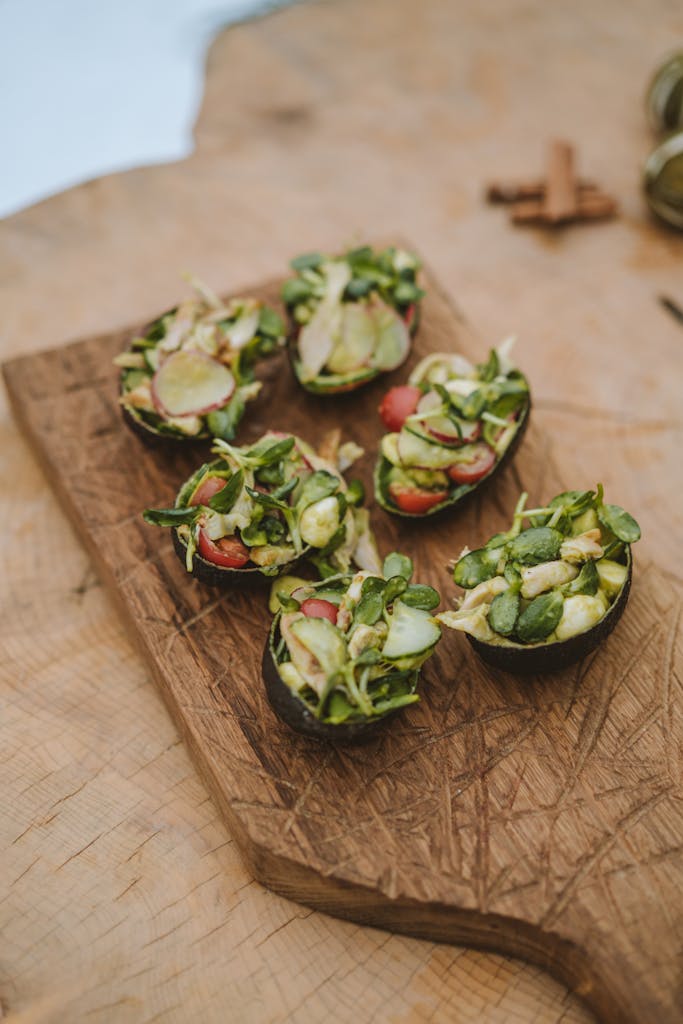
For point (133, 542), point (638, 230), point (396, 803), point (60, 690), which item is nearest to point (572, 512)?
point (396, 803)

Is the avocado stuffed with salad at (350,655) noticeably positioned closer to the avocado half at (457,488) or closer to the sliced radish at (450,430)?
the avocado half at (457,488)

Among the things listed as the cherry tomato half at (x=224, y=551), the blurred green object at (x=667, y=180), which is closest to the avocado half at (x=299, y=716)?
the cherry tomato half at (x=224, y=551)

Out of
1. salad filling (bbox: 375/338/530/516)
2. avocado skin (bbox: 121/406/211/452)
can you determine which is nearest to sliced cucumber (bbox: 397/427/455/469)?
salad filling (bbox: 375/338/530/516)

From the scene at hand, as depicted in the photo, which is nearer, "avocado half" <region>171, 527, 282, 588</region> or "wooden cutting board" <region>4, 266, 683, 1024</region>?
"wooden cutting board" <region>4, 266, 683, 1024</region>

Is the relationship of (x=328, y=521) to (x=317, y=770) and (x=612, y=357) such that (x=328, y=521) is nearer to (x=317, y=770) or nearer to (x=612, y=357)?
(x=317, y=770)

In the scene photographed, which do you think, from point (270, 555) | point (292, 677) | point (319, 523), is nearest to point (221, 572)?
point (270, 555)

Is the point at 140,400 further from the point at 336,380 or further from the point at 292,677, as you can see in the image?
the point at 292,677

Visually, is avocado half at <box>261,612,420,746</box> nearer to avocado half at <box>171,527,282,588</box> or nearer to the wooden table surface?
avocado half at <box>171,527,282,588</box>
